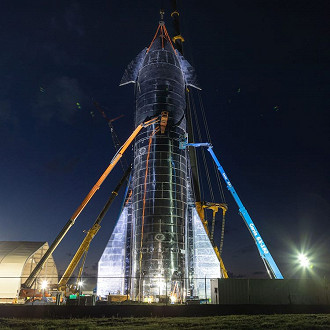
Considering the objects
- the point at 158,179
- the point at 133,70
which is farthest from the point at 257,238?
the point at 133,70

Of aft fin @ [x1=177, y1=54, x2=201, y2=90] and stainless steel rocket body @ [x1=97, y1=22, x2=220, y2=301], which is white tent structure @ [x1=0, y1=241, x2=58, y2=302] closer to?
stainless steel rocket body @ [x1=97, y1=22, x2=220, y2=301]

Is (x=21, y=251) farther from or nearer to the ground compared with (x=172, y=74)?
nearer to the ground

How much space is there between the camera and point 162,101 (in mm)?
36156

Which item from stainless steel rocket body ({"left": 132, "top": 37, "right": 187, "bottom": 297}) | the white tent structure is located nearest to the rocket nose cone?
stainless steel rocket body ({"left": 132, "top": 37, "right": 187, "bottom": 297})

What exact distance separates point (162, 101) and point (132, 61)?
9.50m

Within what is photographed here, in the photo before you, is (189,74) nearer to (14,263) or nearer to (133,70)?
(133,70)

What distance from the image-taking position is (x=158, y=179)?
33062mm

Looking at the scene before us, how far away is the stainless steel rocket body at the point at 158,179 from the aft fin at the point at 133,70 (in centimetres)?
164

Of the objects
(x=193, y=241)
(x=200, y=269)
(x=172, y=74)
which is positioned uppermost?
(x=172, y=74)

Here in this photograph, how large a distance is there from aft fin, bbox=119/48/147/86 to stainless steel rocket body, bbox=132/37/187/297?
5.38 feet

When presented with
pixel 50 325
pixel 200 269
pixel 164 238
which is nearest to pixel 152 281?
pixel 164 238

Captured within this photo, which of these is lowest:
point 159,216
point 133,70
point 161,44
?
point 159,216

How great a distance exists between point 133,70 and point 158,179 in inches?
656

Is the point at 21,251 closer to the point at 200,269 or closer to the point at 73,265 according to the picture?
the point at 73,265
